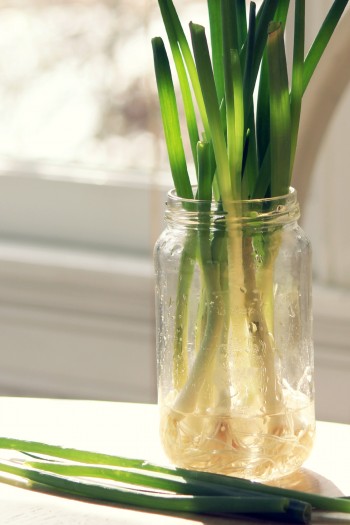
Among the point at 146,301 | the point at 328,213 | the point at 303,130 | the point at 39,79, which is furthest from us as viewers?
the point at 39,79

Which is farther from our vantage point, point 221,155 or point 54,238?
point 54,238

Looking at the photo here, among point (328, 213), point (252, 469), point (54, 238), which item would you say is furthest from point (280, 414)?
point (54, 238)

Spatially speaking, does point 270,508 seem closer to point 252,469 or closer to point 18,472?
point 252,469

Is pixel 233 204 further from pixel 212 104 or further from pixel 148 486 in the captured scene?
pixel 148 486

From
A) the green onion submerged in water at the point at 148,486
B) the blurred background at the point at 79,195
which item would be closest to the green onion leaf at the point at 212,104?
the green onion submerged in water at the point at 148,486

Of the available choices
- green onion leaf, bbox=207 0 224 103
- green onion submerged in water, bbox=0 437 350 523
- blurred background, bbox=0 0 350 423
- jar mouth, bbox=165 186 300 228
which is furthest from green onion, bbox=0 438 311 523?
blurred background, bbox=0 0 350 423

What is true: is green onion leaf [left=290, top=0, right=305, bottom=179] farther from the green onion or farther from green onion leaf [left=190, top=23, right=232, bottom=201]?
the green onion

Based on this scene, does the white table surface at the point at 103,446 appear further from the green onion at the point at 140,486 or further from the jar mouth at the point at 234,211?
the jar mouth at the point at 234,211

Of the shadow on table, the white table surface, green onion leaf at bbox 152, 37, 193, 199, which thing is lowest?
the shadow on table
